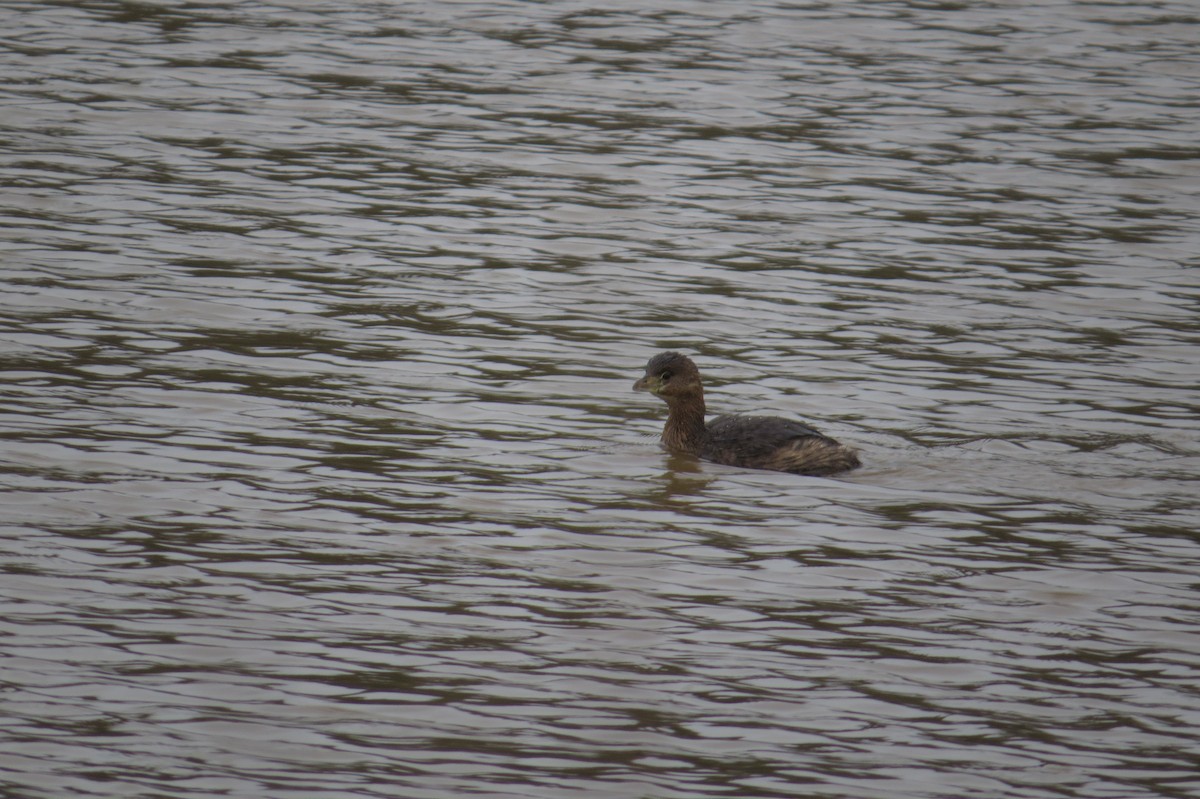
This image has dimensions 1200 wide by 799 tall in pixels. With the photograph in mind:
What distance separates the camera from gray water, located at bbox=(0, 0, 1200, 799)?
7.47m

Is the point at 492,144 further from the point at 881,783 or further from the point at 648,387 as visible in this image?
the point at 881,783

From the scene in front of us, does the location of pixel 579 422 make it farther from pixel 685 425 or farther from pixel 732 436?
pixel 732 436

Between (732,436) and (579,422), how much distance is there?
3.87 ft

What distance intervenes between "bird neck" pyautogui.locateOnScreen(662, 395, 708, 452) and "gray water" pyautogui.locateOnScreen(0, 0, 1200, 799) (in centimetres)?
23

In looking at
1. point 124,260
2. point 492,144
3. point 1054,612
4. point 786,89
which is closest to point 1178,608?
point 1054,612

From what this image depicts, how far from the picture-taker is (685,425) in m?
11.8

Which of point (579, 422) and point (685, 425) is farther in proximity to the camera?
point (579, 422)

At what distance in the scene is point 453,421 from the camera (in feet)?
38.9

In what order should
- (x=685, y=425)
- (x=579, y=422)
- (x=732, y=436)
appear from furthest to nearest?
1. (x=579, y=422)
2. (x=685, y=425)
3. (x=732, y=436)

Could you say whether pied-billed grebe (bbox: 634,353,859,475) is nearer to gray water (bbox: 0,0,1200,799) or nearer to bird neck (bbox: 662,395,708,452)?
bird neck (bbox: 662,395,708,452)

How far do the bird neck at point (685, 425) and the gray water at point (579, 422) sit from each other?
227 millimetres

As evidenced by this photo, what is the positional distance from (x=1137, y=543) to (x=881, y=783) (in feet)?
11.7

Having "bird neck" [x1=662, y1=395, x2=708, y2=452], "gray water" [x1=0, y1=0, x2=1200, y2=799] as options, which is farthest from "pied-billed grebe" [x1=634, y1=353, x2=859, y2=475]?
"gray water" [x1=0, y1=0, x2=1200, y2=799]

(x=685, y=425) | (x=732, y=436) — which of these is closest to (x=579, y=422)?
(x=685, y=425)
